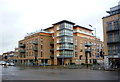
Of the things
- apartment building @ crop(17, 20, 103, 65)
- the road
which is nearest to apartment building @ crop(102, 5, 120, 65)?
the road

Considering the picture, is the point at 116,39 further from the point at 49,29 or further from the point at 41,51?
the point at 49,29

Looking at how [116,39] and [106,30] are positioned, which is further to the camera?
[106,30]

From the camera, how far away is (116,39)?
3347cm

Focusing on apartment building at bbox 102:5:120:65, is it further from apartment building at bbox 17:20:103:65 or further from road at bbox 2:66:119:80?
apartment building at bbox 17:20:103:65

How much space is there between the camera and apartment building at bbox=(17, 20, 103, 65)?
2275 inches

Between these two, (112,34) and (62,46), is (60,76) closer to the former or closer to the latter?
(112,34)

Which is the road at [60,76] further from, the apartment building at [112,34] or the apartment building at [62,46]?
the apartment building at [62,46]

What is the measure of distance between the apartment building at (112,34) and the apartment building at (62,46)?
64.0ft

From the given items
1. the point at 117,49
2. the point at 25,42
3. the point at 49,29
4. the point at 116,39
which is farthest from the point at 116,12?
the point at 25,42

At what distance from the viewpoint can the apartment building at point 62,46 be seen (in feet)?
190

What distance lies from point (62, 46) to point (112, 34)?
2580 cm

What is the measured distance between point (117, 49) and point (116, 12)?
31.6ft

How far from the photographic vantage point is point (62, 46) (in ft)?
188

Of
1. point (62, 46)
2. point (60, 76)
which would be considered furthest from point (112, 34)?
point (62, 46)
